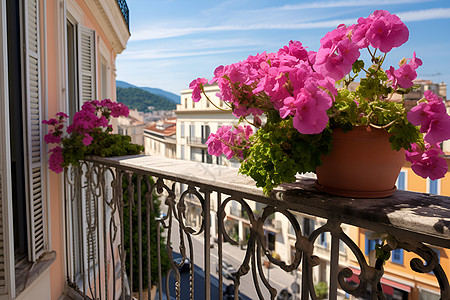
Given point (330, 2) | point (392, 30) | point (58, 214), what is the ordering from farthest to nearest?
point (330, 2), point (58, 214), point (392, 30)

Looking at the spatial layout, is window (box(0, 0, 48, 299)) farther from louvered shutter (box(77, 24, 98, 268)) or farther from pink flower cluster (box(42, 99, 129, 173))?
louvered shutter (box(77, 24, 98, 268))

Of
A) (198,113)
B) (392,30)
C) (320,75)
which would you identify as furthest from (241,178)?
(198,113)

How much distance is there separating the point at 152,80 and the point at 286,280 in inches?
4571

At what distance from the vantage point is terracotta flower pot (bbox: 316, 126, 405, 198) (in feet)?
2.62

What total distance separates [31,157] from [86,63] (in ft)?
6.01

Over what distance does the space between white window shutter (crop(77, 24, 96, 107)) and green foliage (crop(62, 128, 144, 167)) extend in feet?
4.38

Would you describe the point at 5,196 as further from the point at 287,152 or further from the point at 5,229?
the point at 287,152

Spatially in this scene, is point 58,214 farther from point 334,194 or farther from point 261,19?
point 261,19

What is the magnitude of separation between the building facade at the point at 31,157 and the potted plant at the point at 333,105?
4.27ft

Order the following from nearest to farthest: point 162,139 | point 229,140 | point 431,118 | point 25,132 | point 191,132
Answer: point 431,118 → point 229,140 → point 25,132 → point 191,132 → point 162,139

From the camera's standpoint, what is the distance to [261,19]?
7844 centimetres

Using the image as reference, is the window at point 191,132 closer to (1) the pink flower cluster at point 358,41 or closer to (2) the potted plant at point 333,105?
(2) the potted plant at point 333,105

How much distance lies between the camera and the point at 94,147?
2152mm

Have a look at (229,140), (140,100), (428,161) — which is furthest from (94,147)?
(140,100)
